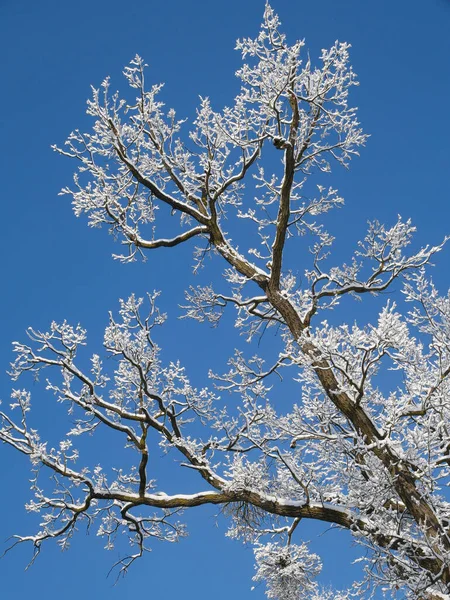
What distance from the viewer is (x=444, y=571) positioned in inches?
247

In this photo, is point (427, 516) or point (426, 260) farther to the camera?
point (426, 260)

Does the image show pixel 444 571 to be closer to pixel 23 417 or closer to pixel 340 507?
pixel 340 507

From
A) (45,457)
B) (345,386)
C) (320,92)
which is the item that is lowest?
(345,386)

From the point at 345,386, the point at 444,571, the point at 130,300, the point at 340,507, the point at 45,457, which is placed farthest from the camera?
the point at 130,300

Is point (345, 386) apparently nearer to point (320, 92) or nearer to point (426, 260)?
point (426, 260)

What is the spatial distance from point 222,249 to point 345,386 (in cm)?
298

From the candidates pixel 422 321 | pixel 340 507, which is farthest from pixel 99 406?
pixel 422 321

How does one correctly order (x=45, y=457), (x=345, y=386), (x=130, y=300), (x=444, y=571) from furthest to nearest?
(x=130, y=300)
(x=45, y=457)
(x=345, y=386)
(x=444, y=571)

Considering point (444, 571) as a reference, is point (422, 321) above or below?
above

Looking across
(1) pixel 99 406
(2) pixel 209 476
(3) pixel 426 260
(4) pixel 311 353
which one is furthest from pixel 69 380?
(3) pixel 426 260

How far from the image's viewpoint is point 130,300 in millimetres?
8578

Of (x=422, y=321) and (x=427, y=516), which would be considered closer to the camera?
(x=427, y=516)

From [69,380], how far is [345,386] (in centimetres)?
349

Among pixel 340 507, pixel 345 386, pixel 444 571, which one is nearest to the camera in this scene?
pixel 444 571
